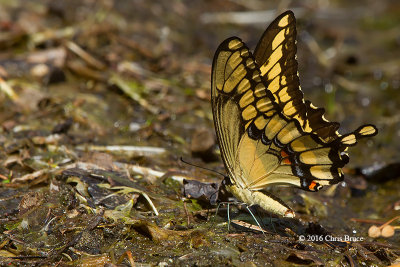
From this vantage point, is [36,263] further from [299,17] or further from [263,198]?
[299,17]

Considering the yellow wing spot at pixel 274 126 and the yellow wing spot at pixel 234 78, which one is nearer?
the yellow wing spot at pixel 234 78

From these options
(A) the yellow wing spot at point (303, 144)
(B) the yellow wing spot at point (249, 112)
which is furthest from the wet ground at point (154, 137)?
(B) the yellow wing spot at point (249, 112)

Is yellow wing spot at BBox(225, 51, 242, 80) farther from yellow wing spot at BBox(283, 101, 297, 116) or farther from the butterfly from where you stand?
yellow wing spot at BBox(283, 101, 297, 116)

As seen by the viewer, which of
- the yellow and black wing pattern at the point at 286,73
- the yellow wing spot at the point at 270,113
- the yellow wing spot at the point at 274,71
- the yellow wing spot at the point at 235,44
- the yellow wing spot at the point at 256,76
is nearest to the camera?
the yellow wing spot at the point at 235,44

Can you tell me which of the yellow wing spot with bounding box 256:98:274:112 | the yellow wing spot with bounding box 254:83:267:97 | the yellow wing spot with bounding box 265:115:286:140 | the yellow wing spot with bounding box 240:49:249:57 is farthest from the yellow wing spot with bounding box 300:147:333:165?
the yellow wing spot with bounding box 240:49:249:57

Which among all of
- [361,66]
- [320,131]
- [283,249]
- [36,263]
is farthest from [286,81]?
[361,66]

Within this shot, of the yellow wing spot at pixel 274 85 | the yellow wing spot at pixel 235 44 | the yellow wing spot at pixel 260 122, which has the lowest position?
the yellow wing spot at pixel 260 122

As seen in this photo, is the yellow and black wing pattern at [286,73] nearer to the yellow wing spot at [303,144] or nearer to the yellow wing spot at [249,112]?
the yellow wing spot at [303,144]
